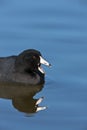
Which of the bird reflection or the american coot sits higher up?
the american coot

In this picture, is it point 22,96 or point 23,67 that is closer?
point 22,96

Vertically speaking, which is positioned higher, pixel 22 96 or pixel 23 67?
pixel 23 67

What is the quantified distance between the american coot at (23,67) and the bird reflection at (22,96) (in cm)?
15

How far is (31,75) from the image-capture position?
13938 mm

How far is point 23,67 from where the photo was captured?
13.9 meters

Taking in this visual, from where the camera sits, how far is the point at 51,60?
14008 millimetres

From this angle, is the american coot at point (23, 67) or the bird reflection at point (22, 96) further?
the american coot at point (23, 67)

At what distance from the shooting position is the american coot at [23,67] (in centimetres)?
1366

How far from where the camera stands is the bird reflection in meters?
12.5

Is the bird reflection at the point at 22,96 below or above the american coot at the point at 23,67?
below

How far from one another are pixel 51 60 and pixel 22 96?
119 centimetres

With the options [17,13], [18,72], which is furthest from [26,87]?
[17,13]

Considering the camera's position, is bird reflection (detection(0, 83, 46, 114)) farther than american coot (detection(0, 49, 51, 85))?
No

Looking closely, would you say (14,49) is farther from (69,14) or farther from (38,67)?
(69,14)
